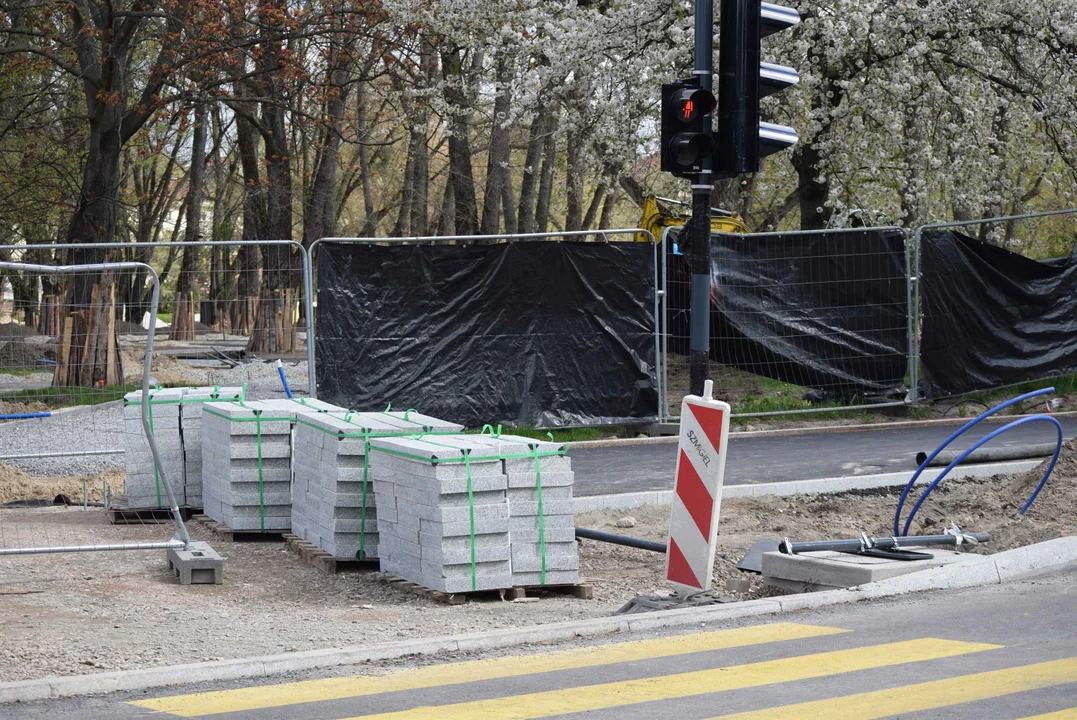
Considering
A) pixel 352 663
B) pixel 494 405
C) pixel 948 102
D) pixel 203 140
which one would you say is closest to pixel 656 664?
pixel 352 663

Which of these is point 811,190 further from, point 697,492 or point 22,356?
point 697,492

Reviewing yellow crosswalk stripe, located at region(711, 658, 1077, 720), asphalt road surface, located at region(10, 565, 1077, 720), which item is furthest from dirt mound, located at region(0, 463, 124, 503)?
yellow crosswalk stripe, located at region(711, 658, 1077, 720)

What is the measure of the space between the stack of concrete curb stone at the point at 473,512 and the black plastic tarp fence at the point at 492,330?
5.97 m

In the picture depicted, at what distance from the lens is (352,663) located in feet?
22.3

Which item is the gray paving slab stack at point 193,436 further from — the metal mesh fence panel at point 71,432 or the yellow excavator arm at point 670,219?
the yellow excavator arm at point 670,219

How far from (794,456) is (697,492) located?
23.0ft

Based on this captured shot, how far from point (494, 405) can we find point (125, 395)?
5.01m

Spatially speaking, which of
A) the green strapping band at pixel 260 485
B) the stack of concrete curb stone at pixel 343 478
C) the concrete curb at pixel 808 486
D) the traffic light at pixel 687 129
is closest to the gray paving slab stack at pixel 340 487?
the stack of concrete curb stone at pixel 343 478

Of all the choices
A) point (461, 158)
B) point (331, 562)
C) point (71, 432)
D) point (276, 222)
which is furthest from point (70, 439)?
point (461, 158)

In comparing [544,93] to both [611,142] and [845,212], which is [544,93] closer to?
[611,142]

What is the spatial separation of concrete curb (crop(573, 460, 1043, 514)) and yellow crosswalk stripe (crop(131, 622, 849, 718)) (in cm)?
435

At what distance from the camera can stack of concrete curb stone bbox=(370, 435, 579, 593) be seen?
8508 millimetres

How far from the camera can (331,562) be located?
31.5 feet

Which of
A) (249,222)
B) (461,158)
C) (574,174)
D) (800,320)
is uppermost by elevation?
(461,158)
